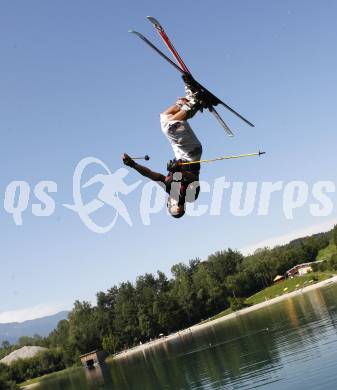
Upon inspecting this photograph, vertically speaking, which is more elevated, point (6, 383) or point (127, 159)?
point (127, 159)

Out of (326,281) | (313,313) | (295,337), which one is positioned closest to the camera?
(295,337)

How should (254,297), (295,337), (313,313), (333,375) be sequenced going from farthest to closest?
1. (254,297)
2. (313,313)
3. (295,337)
4. (333,375)

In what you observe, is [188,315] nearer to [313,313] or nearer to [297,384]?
[313,313]

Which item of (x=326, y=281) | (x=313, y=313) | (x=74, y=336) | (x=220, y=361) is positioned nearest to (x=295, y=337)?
(x=220, y=361)

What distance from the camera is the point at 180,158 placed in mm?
12383

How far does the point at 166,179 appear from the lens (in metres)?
12.5

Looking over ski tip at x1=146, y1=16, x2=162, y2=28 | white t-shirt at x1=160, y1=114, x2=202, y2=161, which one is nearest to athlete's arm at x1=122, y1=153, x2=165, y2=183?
white t-shirt at x1=160, y1=114, x2=202, y2=161

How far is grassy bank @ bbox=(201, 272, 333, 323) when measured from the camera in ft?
487

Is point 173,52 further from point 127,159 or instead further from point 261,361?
point 261,361

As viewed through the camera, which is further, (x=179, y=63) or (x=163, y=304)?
(x=163, y=304)

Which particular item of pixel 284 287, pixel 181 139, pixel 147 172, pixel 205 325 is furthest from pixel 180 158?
pixel 284 287

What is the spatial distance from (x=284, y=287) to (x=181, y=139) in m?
149

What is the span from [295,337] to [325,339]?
1160cm

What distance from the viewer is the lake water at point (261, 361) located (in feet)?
181
